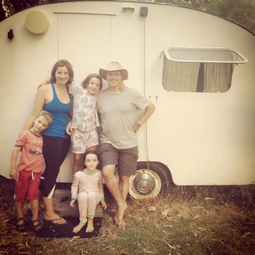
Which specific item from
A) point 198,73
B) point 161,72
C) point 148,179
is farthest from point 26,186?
point 198,73

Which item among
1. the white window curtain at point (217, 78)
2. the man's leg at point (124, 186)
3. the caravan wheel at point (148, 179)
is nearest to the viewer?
the man's leg at point (124, 186)

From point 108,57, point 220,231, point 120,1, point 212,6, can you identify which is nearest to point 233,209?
point 220,231

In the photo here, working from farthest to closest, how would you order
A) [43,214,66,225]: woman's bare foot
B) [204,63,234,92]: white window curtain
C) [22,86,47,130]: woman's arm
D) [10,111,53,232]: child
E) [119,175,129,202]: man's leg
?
[204,63,234,92]: white window curtain < [119,175,129,202]: man's leg < [43,214,66,225]: woman's bare foot < [22,86,47,130]: woman's arm < [10,111,53,232]: child

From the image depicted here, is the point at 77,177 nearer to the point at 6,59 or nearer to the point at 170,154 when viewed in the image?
the point at 170,154

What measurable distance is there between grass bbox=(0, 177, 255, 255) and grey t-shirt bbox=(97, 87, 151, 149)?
1.13 meters

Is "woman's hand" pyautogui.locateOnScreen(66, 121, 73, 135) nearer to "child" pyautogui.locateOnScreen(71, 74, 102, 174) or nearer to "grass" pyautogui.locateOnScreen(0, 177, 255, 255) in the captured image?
"child" pyautogui.locateOnScreen(71, 74, 102, 174)

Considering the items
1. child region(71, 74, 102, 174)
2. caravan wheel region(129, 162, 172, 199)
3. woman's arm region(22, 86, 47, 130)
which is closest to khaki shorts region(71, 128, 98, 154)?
child region(71, 74, 102, 174)

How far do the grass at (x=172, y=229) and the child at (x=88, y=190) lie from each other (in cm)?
27

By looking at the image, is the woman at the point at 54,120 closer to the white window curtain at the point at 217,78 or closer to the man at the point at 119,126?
the man at the point at 119,126

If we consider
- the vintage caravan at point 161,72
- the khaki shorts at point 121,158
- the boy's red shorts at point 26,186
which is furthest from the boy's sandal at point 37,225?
the khaki shorts at point 121,158

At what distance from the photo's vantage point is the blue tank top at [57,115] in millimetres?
3627

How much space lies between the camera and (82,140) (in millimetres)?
3789

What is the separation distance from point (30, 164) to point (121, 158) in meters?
1.25

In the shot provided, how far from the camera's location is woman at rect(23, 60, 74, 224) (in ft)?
11.9
